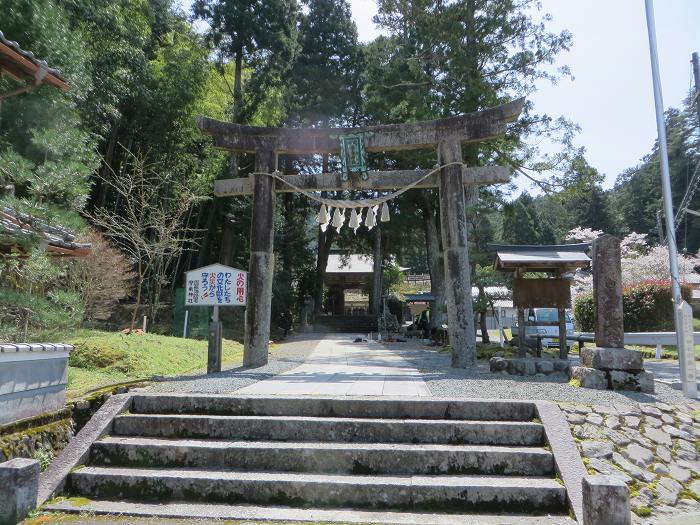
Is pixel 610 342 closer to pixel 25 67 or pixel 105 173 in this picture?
pixel 25 67

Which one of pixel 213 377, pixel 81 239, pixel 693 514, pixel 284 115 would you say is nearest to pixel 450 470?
pixel 693 514

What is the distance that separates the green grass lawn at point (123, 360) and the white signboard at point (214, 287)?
1.43 meters

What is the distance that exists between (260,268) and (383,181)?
2769mm

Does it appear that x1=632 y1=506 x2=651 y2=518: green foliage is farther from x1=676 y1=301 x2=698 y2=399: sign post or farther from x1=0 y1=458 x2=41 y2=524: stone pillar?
x1=0 y1=458 x2=41 y2=524: stone pillar

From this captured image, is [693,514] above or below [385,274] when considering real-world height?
below

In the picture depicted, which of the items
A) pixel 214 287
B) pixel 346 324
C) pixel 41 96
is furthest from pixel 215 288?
pixel 346 324

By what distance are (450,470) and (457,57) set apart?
13.4m

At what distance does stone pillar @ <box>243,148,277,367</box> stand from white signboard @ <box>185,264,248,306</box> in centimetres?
67

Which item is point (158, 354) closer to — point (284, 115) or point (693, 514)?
point (693, 514)

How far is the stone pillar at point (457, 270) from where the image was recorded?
27.3ft

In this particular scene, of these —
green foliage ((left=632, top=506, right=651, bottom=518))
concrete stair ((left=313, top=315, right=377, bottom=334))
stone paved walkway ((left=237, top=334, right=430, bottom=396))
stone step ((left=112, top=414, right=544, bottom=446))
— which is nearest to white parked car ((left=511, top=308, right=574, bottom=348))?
stone paved walkway ((left=237, top=334, right=430, bottom=396))

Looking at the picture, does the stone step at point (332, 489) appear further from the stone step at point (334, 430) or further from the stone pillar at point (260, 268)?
the stone pillar at point (260, 268)

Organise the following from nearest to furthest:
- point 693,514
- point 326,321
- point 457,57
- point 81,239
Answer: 1. point 693,514
2. point 81,239
3. point 457,57
4. point 326,321

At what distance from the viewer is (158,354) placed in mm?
9414
